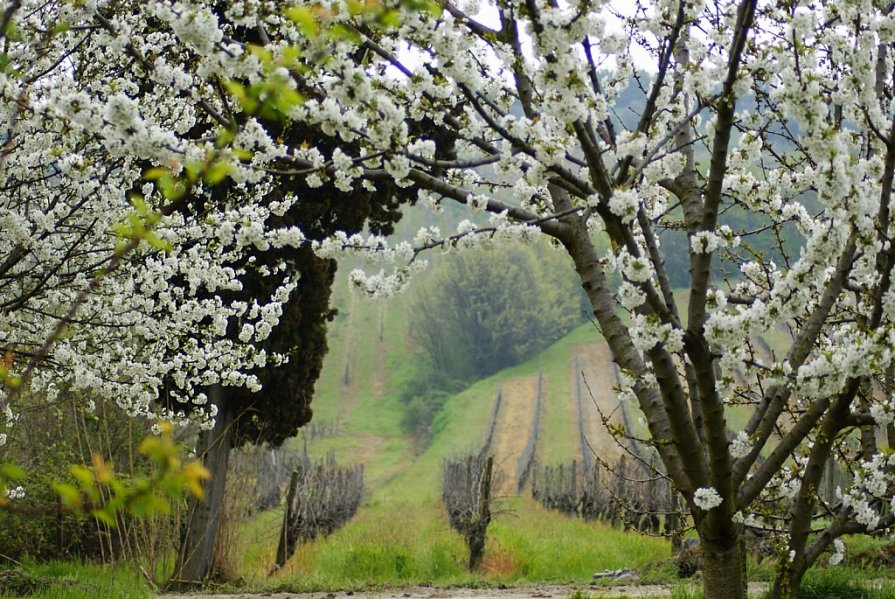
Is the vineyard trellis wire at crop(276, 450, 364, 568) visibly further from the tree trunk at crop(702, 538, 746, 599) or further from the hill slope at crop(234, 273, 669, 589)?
the tree trunk at crop(702, 538, 746, 599)

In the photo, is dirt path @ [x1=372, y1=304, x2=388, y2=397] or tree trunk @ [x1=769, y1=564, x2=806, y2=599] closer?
tree trunk @ [x1=769, y1=564, x2=806, y2=599]

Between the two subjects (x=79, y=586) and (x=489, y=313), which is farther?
(x=489, y=313)

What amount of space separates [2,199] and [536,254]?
5126cm

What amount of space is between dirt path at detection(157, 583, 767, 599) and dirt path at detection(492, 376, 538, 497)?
15.7 m

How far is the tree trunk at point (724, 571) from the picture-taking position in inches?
153

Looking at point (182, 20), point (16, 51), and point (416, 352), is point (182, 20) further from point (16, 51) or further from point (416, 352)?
point (416, 352)

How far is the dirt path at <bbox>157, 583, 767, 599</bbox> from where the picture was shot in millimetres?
8328

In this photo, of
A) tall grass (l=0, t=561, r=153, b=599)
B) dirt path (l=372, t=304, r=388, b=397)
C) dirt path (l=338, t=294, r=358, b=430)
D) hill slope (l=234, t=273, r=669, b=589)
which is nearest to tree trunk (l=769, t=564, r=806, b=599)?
hill slope (l=234, t=273, r=669, b=589)

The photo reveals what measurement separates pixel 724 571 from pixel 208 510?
6802 millimetres

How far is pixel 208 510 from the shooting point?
920 centimetres

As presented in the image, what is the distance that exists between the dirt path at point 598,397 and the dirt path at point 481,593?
43.9 feet

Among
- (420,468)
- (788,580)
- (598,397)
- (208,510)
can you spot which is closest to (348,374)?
(420,468)

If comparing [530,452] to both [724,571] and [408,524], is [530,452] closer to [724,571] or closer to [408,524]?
[408,524]

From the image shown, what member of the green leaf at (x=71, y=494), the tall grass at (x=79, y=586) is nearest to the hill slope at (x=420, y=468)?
the tall grass at (x=79, y=586)
